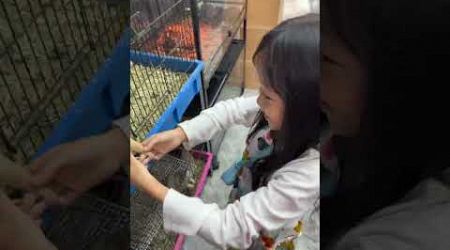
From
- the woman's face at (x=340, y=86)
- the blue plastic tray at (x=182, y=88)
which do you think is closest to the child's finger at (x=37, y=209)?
the woman's face at (x=340, y=86)

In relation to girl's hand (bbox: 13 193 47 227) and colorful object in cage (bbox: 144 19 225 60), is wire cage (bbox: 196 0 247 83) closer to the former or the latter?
colorful object in cage (bbox: 144 19 225 60)

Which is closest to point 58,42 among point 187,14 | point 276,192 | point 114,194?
point 114,194

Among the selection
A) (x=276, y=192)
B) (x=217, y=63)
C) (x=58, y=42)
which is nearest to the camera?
(x=58, y=42)

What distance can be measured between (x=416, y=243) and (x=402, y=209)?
20mm

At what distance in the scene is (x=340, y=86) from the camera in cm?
20

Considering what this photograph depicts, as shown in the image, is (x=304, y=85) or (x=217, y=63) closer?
(x=304, y=85)

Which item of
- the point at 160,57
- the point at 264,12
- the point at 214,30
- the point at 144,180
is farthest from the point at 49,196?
the point at 214,30

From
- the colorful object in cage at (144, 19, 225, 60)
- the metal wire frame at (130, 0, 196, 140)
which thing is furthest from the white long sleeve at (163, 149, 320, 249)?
the colorful object in cage at (144, 19, 225, 60)

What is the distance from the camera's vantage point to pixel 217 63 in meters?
0.68

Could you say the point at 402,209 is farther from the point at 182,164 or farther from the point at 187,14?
the point at 187,14

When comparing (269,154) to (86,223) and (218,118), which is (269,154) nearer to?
(218,118)

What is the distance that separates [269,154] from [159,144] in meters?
0.15

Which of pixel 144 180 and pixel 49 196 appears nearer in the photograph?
pixel 49 196

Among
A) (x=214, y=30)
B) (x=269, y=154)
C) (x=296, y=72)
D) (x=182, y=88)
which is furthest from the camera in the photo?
(x=214, y=30)
